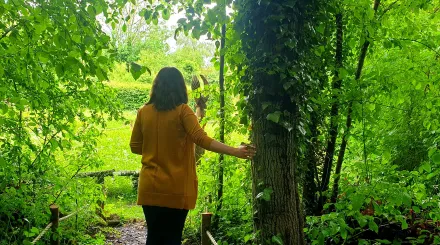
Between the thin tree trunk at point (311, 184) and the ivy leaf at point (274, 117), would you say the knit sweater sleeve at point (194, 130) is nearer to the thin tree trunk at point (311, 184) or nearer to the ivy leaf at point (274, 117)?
the ivy leaf at point (274, 117)

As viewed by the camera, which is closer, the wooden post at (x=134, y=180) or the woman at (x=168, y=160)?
the woman at (x=168, y=160)

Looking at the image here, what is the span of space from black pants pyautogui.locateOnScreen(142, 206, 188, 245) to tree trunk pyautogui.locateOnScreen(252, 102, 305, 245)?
0.73 meters

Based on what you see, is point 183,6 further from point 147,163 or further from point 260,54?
point 147,163

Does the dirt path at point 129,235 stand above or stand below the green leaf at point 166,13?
below

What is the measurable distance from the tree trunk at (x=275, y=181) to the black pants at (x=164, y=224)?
2.39 ft

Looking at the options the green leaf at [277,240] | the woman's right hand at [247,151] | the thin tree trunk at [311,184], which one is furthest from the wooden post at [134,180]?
the green leaf at [277,240]

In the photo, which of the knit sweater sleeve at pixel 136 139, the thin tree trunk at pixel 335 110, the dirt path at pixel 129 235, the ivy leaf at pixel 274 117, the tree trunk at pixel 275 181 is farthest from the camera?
the dirt path at pixel 129 235

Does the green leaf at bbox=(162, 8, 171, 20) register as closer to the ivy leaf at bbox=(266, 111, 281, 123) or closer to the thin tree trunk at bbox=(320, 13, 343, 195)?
the ivy leaf at bbox=(266, 111, 281, 123)

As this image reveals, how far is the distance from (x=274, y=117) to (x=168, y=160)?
3.15ft

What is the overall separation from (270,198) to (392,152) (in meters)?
2.46

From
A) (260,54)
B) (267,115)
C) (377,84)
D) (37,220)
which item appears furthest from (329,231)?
(37,220)

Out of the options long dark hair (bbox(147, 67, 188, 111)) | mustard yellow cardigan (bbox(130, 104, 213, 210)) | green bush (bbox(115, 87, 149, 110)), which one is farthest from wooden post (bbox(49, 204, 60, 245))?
green bush (bbox(115, 87, 149, 110))

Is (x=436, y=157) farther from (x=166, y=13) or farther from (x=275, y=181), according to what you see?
(x=166, y=13)

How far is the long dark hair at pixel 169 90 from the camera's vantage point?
10.2 ft
